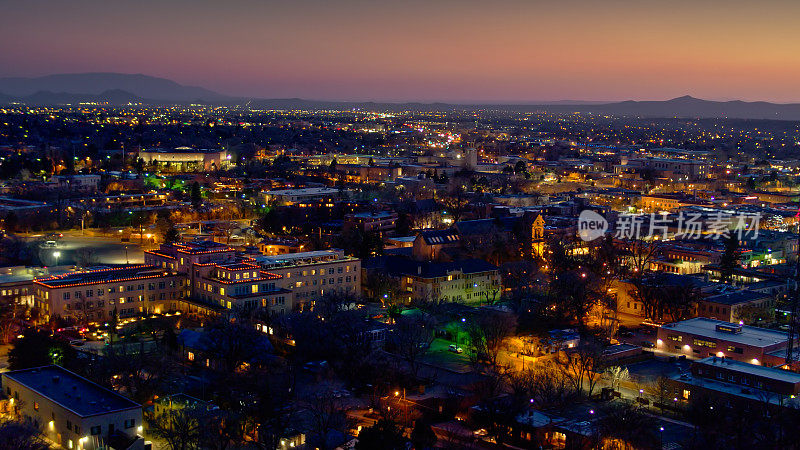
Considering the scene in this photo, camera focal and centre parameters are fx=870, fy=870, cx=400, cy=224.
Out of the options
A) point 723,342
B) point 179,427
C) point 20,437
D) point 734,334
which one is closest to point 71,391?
point 20,437

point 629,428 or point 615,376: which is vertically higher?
point 629,428

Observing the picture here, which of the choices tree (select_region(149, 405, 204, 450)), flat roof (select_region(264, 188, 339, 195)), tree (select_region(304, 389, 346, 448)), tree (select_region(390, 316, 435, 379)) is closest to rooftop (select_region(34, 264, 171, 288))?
tree (select_region(390, 316, 435, 379))

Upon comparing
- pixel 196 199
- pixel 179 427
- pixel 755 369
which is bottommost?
pixel 196 199

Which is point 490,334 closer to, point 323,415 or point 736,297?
point 323,415

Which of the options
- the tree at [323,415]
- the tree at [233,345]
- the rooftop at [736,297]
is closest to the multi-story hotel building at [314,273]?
the tree at [233,345]

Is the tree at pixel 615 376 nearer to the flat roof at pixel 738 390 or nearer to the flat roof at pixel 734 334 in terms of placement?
the flat roof at pixel 738 390

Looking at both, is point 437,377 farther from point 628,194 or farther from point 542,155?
point 542,155
